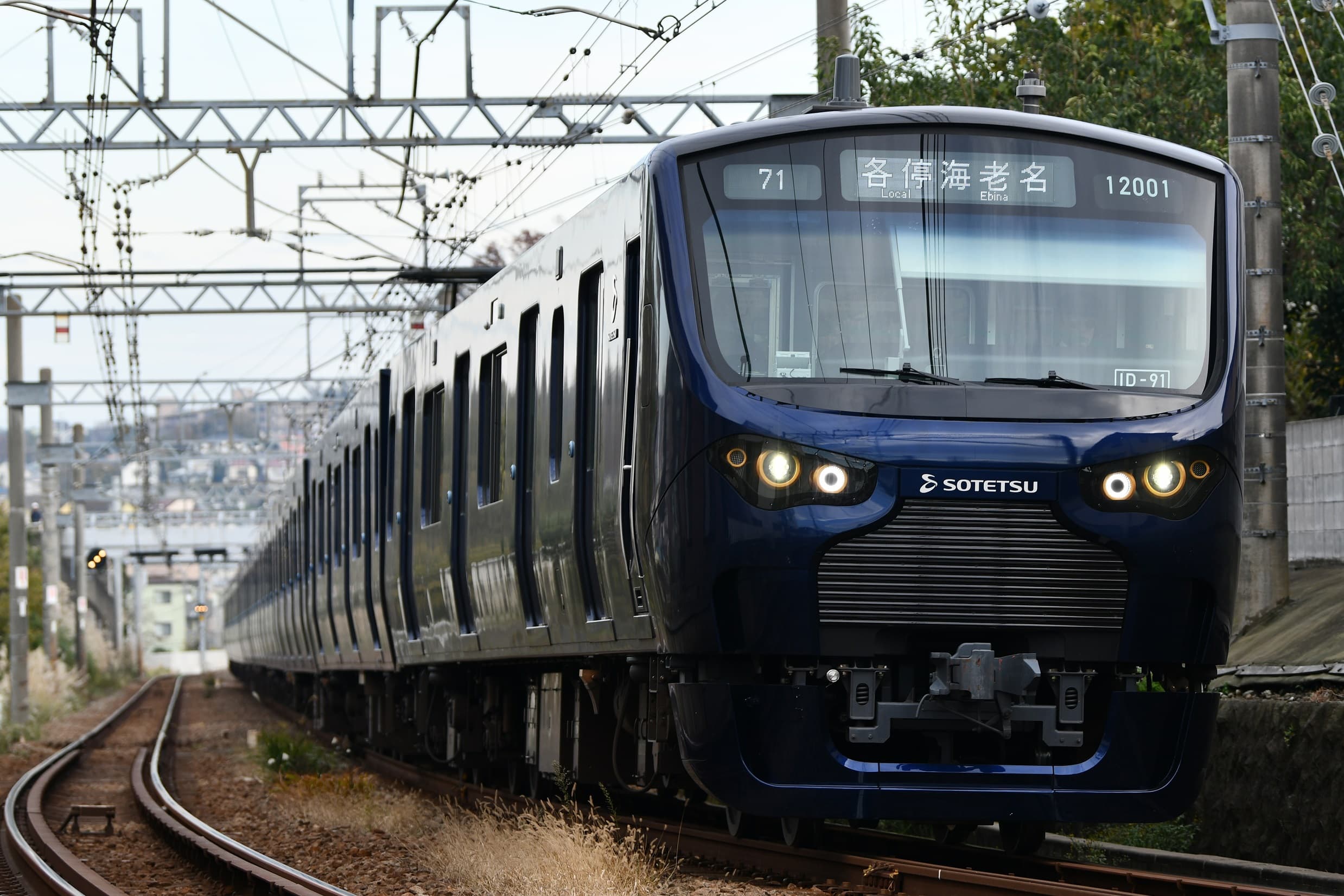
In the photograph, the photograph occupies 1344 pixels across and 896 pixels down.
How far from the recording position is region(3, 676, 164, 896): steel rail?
11836mm

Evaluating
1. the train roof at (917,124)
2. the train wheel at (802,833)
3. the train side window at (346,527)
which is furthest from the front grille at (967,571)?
the train side window at (346,527)

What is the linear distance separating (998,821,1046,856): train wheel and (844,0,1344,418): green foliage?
11.3 m

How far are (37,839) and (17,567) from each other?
854 inches

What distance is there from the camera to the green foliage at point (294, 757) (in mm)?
21047

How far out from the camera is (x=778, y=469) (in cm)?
796

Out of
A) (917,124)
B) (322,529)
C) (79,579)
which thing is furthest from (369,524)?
(79,579)

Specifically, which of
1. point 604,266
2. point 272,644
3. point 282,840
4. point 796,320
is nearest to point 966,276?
point 796,320

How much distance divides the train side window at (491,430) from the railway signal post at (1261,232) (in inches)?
190

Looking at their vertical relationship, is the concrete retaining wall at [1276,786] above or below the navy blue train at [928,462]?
below

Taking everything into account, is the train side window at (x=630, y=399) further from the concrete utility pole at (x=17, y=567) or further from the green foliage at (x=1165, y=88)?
the concrete utility pole at (x=17, y=567)

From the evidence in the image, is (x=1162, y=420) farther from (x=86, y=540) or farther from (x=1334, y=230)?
(x=86, y=540)

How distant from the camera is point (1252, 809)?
427 inches

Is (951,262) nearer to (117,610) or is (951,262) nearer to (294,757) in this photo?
(294,757)

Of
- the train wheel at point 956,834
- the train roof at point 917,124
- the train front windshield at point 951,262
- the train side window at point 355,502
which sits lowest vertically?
the train wheel at point 956,834
